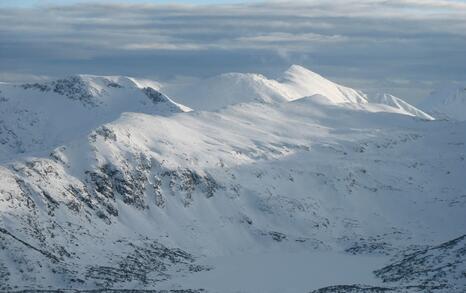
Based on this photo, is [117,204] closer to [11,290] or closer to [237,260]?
[237,260]

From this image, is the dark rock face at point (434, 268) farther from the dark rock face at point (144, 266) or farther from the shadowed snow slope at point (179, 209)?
the dark rock face at point (144, 266)

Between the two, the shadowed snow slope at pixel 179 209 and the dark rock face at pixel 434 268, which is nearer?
the dark rock face at pixel 434 268

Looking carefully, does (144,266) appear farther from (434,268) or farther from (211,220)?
(434,268)

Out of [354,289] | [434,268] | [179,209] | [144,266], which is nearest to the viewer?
[354,289]

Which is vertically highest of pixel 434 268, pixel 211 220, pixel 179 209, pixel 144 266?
pixel 179 209

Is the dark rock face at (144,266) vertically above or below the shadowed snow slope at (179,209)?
below

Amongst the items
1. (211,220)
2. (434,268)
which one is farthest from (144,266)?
(434,268)

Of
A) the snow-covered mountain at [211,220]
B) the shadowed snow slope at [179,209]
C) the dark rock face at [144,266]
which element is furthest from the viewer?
the shadowed snow slope at [179,209]

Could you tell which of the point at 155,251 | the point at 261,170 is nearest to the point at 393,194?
the point at 261,170

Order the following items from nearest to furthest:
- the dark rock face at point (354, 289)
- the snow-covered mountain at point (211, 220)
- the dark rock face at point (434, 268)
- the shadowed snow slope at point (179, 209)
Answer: the dark rock face at point (354, 289) → the dark rock face at point (434, 268) → the snow-covered mountain at point (211, 220) → the shadowed snow slope at point (179, 209)

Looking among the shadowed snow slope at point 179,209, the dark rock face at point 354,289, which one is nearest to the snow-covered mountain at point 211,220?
the shadowed snow slope at point 179,209

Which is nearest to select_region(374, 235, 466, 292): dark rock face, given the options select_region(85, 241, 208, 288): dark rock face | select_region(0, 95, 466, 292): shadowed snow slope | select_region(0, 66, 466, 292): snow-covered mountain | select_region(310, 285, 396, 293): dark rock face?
select_region(0, 66, 466, 292): snow-covered mountain
